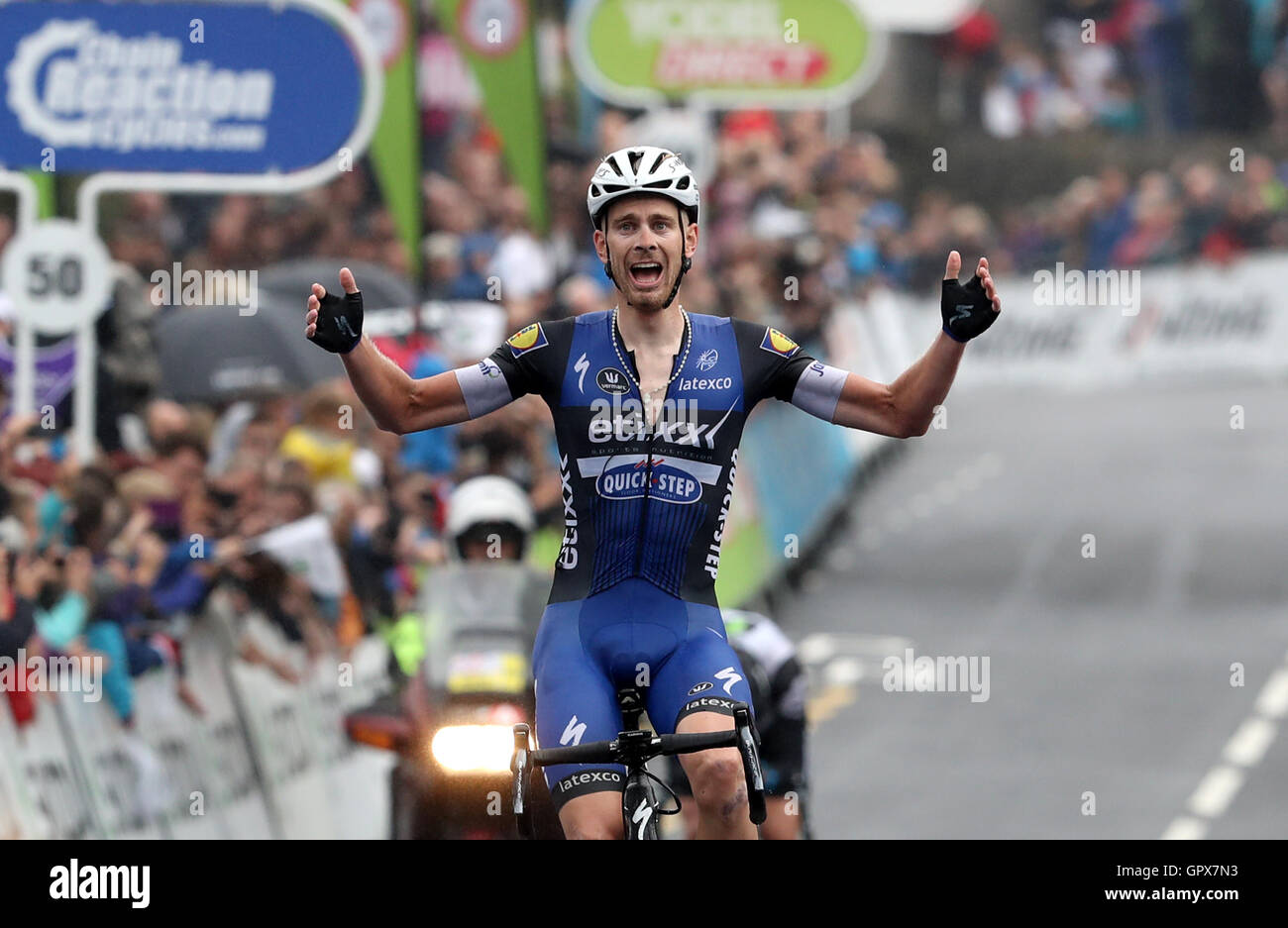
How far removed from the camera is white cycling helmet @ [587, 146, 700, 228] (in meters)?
6.14

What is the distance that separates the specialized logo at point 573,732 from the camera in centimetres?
602

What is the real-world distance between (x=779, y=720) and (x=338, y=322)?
3.01m

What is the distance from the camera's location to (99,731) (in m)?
9.68

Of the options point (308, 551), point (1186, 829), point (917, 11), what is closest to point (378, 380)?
point (308, 551)

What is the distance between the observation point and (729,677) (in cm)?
614

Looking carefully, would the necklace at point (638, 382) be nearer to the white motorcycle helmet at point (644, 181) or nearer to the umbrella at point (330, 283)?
the white motorcycle helmet at point (644, 181)

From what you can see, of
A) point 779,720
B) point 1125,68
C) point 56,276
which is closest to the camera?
point 779,720

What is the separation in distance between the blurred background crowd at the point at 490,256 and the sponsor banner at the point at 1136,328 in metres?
0.37

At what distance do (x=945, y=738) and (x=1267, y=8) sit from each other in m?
17.9

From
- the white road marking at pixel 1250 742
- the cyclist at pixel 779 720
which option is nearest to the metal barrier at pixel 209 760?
the cyclist at pixel 779 720

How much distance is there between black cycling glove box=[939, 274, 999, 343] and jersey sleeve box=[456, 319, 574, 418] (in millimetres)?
1040

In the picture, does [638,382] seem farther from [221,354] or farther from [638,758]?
[221,354]
